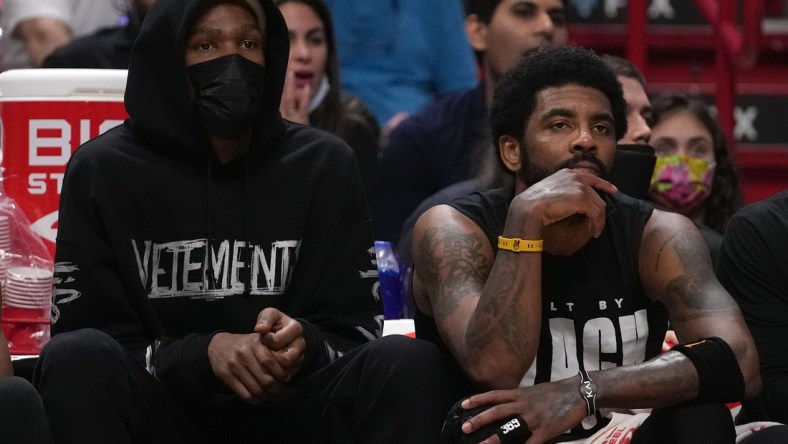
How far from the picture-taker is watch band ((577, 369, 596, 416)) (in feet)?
10.2

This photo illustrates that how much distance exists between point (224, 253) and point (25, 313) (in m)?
0.65

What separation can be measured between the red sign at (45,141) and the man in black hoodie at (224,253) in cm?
47

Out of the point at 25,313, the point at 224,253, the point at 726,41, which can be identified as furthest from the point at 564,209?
the point at 726,41

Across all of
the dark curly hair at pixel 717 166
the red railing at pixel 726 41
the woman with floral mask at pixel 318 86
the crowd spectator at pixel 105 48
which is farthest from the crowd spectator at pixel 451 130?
the crowd spectator at pixel 105 48

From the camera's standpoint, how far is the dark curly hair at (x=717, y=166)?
5035 millimetres

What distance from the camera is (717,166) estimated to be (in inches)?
200

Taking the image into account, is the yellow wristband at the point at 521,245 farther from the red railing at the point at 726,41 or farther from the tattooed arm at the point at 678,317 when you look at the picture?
the red railing at the point at 726,41

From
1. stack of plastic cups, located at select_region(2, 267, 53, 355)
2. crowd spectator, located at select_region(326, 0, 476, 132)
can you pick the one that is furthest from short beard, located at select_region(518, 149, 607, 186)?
crowd spectator, located at select_region(326, 0, 476, 132)

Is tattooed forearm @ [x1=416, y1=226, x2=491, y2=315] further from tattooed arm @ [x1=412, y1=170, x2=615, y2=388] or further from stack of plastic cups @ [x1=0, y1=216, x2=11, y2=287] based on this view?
stack of plastic cups @ [x1=0, y1=216, x2=11, y2=287]

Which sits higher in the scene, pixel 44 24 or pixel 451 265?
pixel 44 24

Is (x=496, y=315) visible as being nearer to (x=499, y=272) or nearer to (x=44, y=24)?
(x=499, y=272)

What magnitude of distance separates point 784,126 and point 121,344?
12.8ft

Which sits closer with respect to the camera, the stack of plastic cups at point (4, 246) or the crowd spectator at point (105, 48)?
the stack of plastic cups at point (4, 246)

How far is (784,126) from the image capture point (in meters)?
6.32
